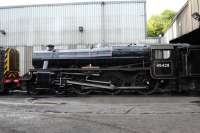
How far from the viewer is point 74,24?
30578 mm

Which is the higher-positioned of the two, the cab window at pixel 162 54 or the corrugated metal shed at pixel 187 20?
the corrugated metal shed at pixel 187 20

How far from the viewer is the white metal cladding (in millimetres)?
29734

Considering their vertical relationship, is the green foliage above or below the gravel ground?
above

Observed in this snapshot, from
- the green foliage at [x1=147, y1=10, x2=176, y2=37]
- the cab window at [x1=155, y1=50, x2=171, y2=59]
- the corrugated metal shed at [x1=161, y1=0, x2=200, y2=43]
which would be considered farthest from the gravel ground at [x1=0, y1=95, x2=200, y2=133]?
the green foliage at [x1=147, y1=10, x2=176, y2=37]

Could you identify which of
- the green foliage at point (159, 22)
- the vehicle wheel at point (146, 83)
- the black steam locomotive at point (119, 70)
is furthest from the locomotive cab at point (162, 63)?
the green foliage at point (159, 22)

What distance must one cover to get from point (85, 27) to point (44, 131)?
2227 centimetres

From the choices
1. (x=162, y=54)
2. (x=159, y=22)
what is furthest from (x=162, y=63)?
(x=159, y=22)

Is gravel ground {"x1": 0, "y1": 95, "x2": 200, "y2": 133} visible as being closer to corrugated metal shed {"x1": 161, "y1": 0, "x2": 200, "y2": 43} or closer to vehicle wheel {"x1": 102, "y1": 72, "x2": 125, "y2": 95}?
vehicle wheel {"x1": 102, "y1": 72, "x2": 125, "y2": 95}

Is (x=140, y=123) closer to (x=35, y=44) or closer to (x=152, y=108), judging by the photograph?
(x=152, y=108)

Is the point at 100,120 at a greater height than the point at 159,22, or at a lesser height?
lesser

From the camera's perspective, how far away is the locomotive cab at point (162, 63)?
19.3 meters

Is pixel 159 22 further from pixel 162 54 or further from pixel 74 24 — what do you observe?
pixel 162 54

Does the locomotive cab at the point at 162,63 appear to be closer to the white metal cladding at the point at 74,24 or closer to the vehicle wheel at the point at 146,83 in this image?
the vehicle wheel at the point at 146,83

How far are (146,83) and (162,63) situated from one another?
4.08 feet
